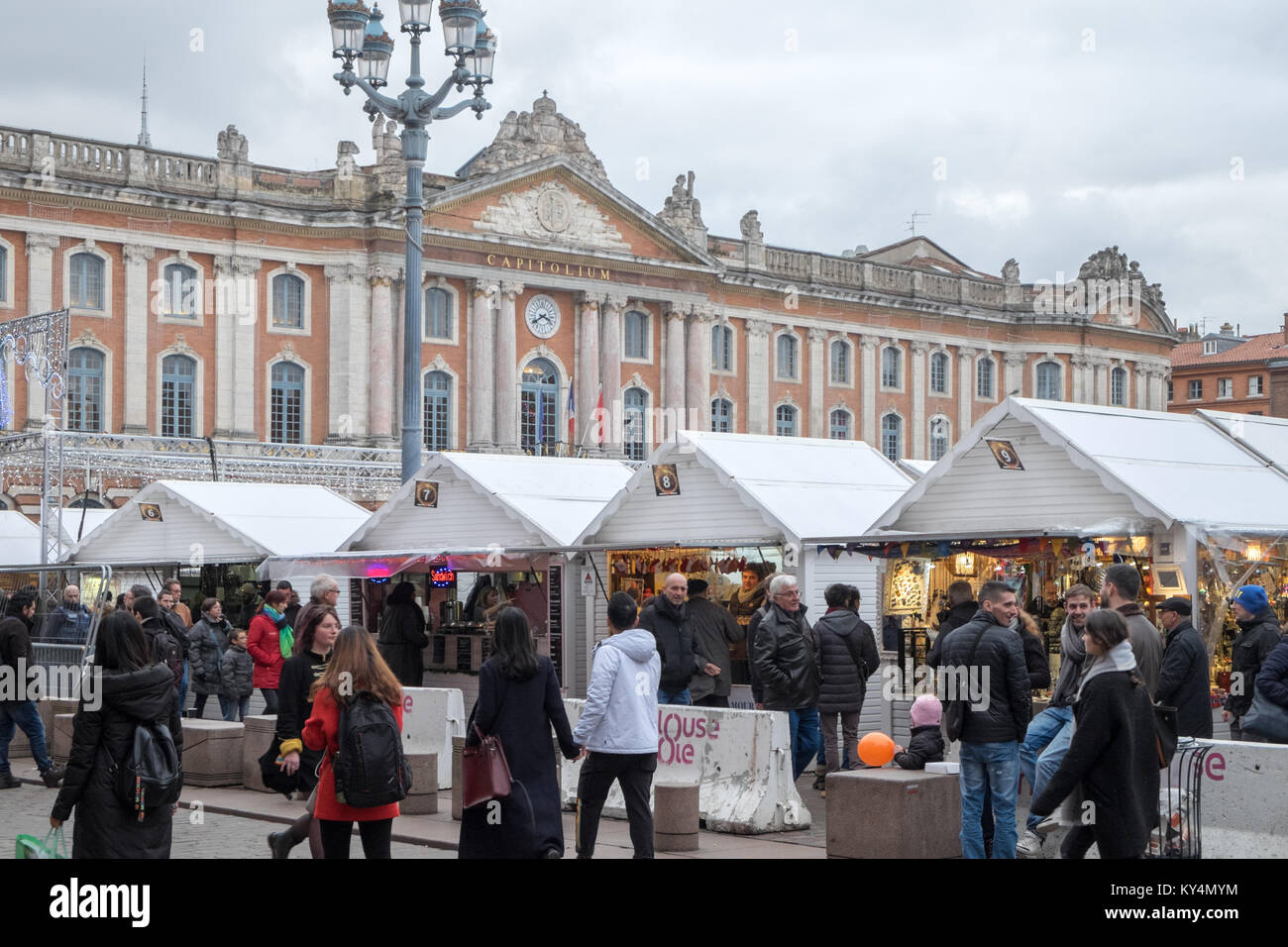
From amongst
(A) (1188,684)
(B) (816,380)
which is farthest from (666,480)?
(B) (816,380)

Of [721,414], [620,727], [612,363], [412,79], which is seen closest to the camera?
[620,727]

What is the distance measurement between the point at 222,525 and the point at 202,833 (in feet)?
36.4

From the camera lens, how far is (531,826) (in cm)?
864

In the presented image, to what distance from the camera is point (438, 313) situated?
49250mm

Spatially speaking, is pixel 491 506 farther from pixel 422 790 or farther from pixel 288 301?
pixel 288 301

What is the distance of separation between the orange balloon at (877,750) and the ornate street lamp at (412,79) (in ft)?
33.7

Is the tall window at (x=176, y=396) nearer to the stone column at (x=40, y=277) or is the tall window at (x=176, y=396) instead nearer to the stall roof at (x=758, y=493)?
the stone column at (x=40, y=277)

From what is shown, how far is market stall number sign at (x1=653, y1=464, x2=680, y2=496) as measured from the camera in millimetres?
18844

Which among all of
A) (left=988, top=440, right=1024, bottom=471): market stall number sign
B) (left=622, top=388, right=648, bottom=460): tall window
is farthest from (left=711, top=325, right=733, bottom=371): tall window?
(left=988, top=440, right=1024, bottom=471): market stall number sign

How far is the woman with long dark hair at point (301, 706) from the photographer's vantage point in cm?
912

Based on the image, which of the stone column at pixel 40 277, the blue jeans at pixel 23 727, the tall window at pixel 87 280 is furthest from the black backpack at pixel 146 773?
the tall window at pixel 87 280

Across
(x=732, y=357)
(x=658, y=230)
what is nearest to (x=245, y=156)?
(x=658, y=230)
